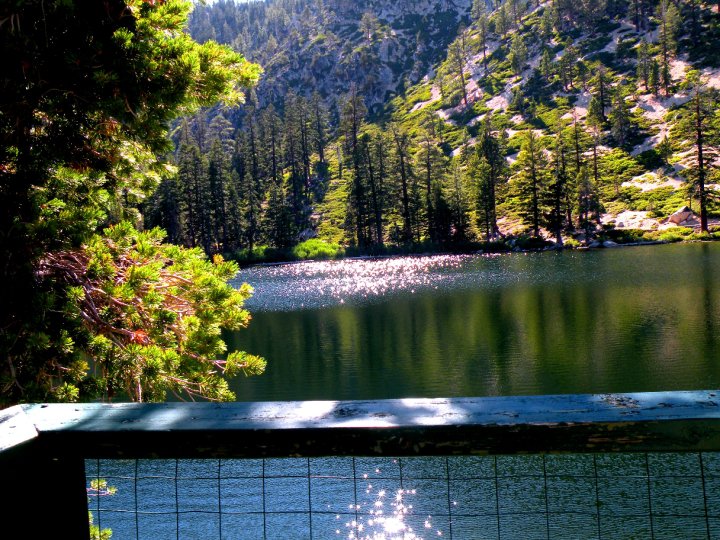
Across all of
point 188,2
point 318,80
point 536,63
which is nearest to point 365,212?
point 536,63

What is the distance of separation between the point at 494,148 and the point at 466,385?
7681cm

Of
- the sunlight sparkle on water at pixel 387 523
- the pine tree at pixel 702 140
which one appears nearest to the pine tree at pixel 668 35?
the pine tree at pixel 702 140

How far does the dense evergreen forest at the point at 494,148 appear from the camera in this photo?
76188 mm

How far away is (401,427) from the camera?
1.75 meters

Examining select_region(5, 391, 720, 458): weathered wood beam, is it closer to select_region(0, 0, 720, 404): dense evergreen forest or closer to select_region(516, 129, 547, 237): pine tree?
select_region(0, 0, 720, 404): dense evergreen forest

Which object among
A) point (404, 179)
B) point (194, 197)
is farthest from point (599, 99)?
point (194, 197)

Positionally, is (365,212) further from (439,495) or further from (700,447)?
(700,447)

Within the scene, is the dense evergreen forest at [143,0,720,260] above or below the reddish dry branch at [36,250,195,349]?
above

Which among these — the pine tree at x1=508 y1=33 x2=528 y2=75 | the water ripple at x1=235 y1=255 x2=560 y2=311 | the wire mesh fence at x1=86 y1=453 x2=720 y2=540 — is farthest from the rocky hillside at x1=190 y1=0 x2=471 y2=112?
the wire mesh fence at x1=86 y1=453 x2=720 y2=540

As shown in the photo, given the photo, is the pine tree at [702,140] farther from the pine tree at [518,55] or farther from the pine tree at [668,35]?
the pine tree at [518,55]

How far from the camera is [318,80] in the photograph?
174375 millimetres

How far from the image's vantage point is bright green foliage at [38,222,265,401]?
4.97 meters

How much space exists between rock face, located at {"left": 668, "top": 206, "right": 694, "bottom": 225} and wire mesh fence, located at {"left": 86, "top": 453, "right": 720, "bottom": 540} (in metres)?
61.9

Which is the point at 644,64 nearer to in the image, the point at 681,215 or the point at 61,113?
the point at 681,215
